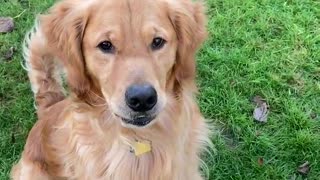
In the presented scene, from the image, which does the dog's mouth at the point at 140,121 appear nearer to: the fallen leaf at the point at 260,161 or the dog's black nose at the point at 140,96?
the dog's black nose at the point at 140,96

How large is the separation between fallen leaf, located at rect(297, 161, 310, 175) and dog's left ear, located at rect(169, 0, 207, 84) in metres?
1.40

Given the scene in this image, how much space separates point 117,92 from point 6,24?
8.46 ft

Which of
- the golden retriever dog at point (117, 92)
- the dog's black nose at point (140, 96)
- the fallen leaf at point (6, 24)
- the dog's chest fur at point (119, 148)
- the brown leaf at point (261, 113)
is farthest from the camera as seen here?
the fallen leaf at point (6, 24)

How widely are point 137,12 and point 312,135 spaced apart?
77.6 inches

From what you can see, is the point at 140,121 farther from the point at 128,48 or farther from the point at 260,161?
the point at 260,161

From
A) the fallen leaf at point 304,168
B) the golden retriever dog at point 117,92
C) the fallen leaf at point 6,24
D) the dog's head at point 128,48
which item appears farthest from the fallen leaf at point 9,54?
the fallen leaf at point 304,168

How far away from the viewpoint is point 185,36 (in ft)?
10.5

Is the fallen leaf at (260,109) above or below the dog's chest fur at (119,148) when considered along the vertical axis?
below

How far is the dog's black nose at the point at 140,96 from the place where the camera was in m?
2.88

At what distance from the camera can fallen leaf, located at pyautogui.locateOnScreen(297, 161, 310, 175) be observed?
4.25 m

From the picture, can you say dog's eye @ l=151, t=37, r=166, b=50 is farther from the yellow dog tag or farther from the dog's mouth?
the yellow dog tag

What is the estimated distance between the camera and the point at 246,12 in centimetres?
521

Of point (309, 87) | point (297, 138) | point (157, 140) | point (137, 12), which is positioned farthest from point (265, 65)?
point (137, 12)

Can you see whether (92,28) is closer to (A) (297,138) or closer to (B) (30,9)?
(A) (297,138)
